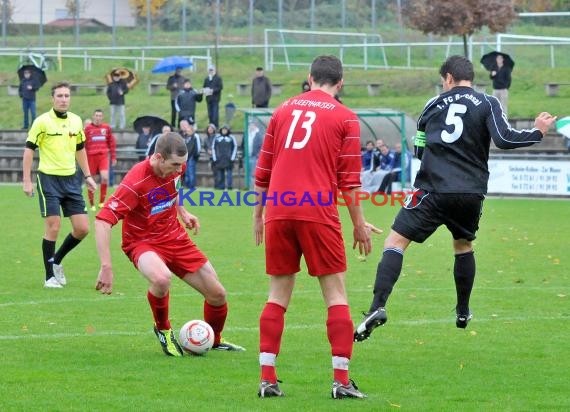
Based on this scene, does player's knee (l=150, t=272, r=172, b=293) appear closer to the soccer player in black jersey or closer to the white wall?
the soccer player in black jersey

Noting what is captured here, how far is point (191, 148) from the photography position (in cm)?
3191

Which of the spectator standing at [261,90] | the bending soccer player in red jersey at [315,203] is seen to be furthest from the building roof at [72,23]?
the bending soccer player in red jersey at [315,203]

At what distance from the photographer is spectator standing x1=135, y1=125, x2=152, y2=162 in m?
33.9

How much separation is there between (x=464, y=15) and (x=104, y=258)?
28.5 meters

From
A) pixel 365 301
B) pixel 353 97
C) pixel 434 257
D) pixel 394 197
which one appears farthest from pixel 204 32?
pixel 365 301

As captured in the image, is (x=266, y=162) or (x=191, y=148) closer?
(x=266, y=162)

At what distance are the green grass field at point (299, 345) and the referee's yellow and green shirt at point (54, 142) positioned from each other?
1.29m

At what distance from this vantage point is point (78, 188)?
12906 mm

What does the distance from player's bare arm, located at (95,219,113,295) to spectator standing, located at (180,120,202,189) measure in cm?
2326

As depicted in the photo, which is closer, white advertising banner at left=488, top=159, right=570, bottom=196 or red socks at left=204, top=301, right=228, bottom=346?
red socks at left=204, top=301, right=228, bottom=346

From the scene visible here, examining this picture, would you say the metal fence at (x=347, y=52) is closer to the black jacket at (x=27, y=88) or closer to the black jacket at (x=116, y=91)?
the black jacket at (x=116, y=91)

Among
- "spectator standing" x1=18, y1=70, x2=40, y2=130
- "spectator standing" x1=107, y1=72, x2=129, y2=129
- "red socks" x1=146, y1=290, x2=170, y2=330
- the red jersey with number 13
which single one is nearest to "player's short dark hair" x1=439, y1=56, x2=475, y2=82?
the red jersey with number 13

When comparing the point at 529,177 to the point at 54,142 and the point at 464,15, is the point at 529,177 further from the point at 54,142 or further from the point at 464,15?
the point at 54,142

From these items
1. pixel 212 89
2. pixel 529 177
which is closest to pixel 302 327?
pixel 529 177
